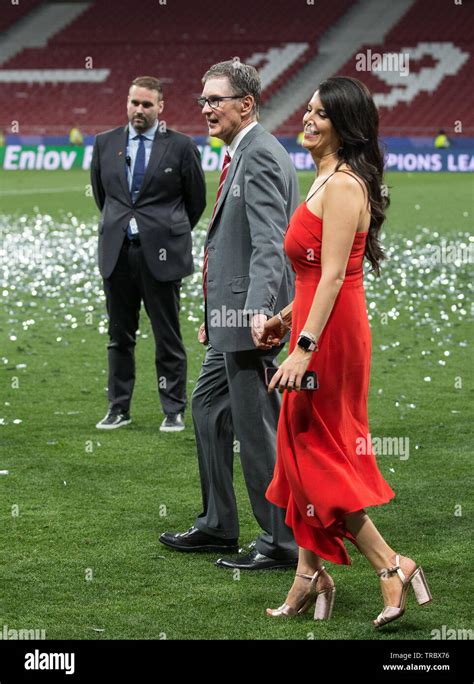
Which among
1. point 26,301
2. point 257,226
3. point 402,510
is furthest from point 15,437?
point 26,301

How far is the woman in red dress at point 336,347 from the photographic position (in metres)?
4.40

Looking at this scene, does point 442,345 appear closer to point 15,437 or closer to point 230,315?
point 15,437

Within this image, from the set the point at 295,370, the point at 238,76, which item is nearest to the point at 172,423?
the point at 238,76

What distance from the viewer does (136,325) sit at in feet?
27.7

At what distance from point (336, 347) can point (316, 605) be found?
1.05 metres

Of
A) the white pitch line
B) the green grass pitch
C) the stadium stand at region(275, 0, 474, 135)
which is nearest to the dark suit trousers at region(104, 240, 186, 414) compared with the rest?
the green grass pitch

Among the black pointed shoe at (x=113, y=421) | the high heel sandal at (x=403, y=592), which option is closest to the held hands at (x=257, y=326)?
the high heel sandal at (x=403, y=592)

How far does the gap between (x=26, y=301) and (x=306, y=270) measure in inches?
407

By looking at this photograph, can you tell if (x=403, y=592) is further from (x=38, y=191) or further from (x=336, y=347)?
(x=38, y=191)

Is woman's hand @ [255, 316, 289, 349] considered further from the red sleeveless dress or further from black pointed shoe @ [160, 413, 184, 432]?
black pointed shoe @ [160, 413, 184, 432]

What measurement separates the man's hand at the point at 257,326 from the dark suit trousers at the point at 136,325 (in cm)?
326

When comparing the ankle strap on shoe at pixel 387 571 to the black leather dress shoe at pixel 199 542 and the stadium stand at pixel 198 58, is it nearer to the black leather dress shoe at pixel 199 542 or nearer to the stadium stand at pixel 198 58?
the black leather dress shoe at pixel 199 542

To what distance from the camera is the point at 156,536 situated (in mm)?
5977
